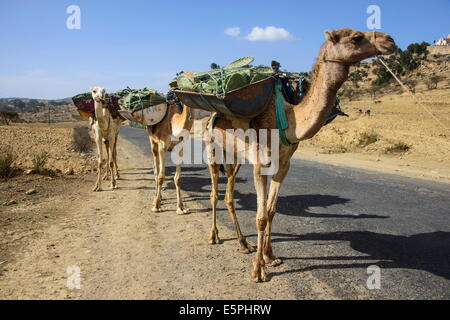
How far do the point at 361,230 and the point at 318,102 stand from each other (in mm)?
3065

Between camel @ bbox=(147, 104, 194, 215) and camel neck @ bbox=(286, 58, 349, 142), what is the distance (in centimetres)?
357

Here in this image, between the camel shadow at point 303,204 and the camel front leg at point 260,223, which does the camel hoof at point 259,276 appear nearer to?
the camel front leg at point 260,223

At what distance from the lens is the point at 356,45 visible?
141 inches

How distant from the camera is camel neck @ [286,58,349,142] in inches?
148

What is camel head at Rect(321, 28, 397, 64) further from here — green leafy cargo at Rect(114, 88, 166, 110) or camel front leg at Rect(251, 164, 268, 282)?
green leafy cargo at Rect(114, 88, 166, 110)

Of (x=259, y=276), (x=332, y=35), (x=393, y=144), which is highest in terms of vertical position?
(x=332, y=35)

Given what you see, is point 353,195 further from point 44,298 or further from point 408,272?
point 44,298

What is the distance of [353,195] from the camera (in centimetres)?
842

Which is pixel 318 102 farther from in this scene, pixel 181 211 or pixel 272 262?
pixel 181 211

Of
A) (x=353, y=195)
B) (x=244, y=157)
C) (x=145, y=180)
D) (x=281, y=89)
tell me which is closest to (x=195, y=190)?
(x=145, y=180)

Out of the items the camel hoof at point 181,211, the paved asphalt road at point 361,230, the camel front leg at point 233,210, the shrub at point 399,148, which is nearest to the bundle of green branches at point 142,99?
the camel hoof at point 181,211

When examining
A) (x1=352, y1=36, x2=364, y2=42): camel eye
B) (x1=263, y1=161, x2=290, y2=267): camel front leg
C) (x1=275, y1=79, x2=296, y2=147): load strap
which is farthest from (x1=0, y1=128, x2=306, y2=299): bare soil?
(x1=352, y1=36, x2=364, y2=42): camel eye

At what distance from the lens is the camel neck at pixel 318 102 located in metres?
3.76

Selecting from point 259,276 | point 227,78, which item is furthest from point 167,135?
point 259,276
